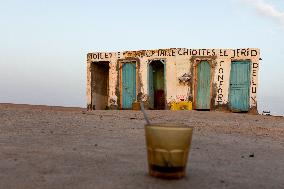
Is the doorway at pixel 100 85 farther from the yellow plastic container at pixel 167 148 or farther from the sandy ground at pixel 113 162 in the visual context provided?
the yellow plastic container at pixel 167 148

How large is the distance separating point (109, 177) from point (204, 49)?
48.0 ft

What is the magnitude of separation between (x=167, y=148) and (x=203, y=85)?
47.4ft

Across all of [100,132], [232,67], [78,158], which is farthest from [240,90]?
[78,158]

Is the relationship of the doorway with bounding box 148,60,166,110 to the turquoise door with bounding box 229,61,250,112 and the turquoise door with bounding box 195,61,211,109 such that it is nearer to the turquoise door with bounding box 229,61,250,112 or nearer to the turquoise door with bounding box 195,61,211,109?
the turquoise door with bounding box 195,61,211,109

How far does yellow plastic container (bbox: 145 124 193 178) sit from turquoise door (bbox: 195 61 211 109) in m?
14.3

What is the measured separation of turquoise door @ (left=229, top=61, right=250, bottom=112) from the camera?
1664 centimetres

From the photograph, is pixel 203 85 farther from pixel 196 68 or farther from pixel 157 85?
pixel 157 85

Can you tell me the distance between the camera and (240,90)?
16.7 meters

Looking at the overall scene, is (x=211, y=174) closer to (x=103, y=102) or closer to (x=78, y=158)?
(x=78, y=158)

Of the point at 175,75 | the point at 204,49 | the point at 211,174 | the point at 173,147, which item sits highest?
the point at 204,49

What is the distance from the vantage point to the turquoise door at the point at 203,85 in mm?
17094

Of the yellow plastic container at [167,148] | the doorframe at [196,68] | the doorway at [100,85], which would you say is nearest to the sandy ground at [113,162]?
the yellow plastic container at [167,148]

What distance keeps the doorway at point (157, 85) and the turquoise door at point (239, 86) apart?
3516mm

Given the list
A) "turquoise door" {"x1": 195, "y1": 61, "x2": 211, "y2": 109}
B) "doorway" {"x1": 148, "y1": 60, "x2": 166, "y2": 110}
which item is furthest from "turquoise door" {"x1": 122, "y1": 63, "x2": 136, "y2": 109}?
"turquoise door" {"x1": 195, "y1": 61, "x2": 211, "y2": 109}
